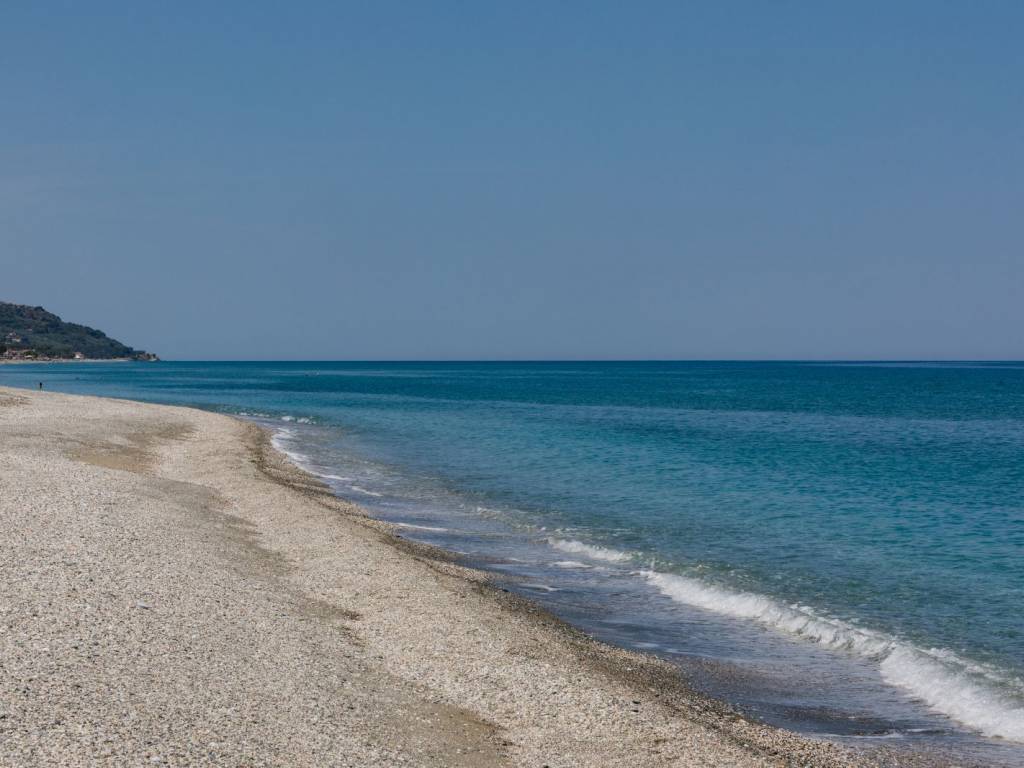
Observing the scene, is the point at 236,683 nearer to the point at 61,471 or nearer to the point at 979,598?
the point at 979,598

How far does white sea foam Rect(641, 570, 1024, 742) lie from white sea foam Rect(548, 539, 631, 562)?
255 centimetres

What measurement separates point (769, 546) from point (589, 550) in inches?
172

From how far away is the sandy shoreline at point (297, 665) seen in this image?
8.38 m

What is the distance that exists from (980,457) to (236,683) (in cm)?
4015

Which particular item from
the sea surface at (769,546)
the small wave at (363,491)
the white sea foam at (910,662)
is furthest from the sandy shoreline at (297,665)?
the small wave at (363,491)

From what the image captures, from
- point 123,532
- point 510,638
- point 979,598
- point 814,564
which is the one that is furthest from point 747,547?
point 123,532

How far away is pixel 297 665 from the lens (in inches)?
424

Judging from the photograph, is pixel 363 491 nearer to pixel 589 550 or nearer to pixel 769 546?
pixel 589 550

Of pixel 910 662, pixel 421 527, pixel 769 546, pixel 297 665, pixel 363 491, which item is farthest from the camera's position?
pixel 363 491

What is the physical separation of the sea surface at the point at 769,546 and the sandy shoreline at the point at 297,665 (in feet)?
5.18

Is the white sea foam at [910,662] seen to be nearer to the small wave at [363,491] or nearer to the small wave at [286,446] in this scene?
the small wave at [363,491]

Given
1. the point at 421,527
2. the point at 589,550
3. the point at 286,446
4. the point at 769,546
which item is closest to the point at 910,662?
the point at 769,546

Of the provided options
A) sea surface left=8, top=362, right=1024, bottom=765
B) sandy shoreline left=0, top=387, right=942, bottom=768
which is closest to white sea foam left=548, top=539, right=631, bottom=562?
sea surface left=8, top=362, right=1024, bottom=765

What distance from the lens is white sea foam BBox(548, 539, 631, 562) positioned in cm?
2020
